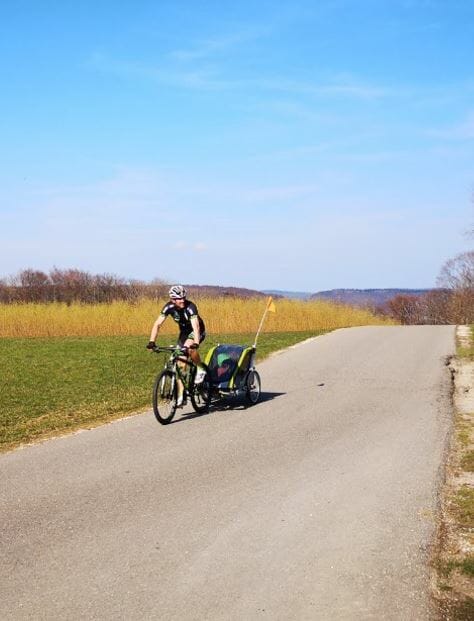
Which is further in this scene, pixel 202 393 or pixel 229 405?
pixel 229 405

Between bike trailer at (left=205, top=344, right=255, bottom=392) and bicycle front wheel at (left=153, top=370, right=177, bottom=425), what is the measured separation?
0.95 m

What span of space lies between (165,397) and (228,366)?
1463 millimetres

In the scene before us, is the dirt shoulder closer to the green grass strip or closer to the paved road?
the paved road

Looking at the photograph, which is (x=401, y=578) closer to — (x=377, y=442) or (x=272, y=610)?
(x=272, y=610)

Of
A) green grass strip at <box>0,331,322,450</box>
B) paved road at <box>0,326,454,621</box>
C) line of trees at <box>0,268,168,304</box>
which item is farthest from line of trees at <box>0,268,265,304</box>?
paved road at <box>0,326,454,621</box>

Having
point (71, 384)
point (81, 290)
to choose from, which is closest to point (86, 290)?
point (81, 290)

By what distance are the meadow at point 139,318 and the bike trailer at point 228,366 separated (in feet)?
70.8

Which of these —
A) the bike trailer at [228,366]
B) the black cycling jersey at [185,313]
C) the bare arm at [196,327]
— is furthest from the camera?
the bike trailer at [228,366]

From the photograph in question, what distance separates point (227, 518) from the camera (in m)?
6.05

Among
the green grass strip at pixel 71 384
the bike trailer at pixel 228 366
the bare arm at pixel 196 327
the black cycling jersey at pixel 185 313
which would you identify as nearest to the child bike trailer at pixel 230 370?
the bike trailer at pixel 228 366

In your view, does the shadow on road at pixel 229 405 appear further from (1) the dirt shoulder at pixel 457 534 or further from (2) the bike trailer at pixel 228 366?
(1) the dirt shoulder at pixel 457 534

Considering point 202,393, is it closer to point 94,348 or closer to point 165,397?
point 165,397

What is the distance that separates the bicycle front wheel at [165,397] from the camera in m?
10.1

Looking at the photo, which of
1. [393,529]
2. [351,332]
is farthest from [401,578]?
[351,332]
